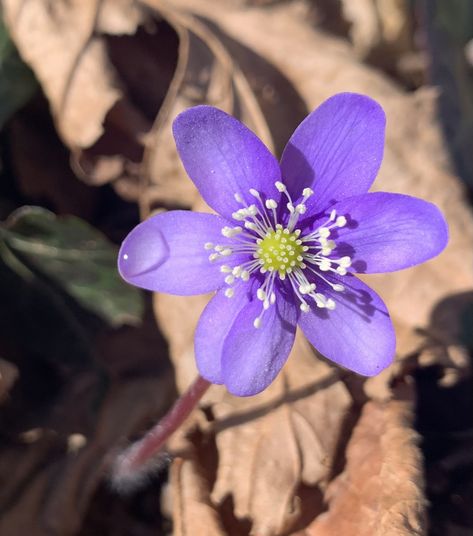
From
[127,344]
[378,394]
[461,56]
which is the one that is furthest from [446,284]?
[127,344]

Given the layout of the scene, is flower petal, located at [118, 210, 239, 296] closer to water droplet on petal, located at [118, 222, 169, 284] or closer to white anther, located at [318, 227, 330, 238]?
water droplet on petal, located at [118, 222, 169, 284]

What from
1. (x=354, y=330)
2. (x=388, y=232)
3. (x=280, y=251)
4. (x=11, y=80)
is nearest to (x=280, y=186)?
(x=280, y=251)

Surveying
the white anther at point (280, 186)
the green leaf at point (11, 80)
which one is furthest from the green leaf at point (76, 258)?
the white anther at point (280, 186)

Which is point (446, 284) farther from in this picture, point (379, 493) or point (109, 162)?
point (109, 162)

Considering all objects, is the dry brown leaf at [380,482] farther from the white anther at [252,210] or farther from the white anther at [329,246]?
the white anther at [252,210]

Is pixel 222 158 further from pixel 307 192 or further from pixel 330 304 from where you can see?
pixel 330 304
